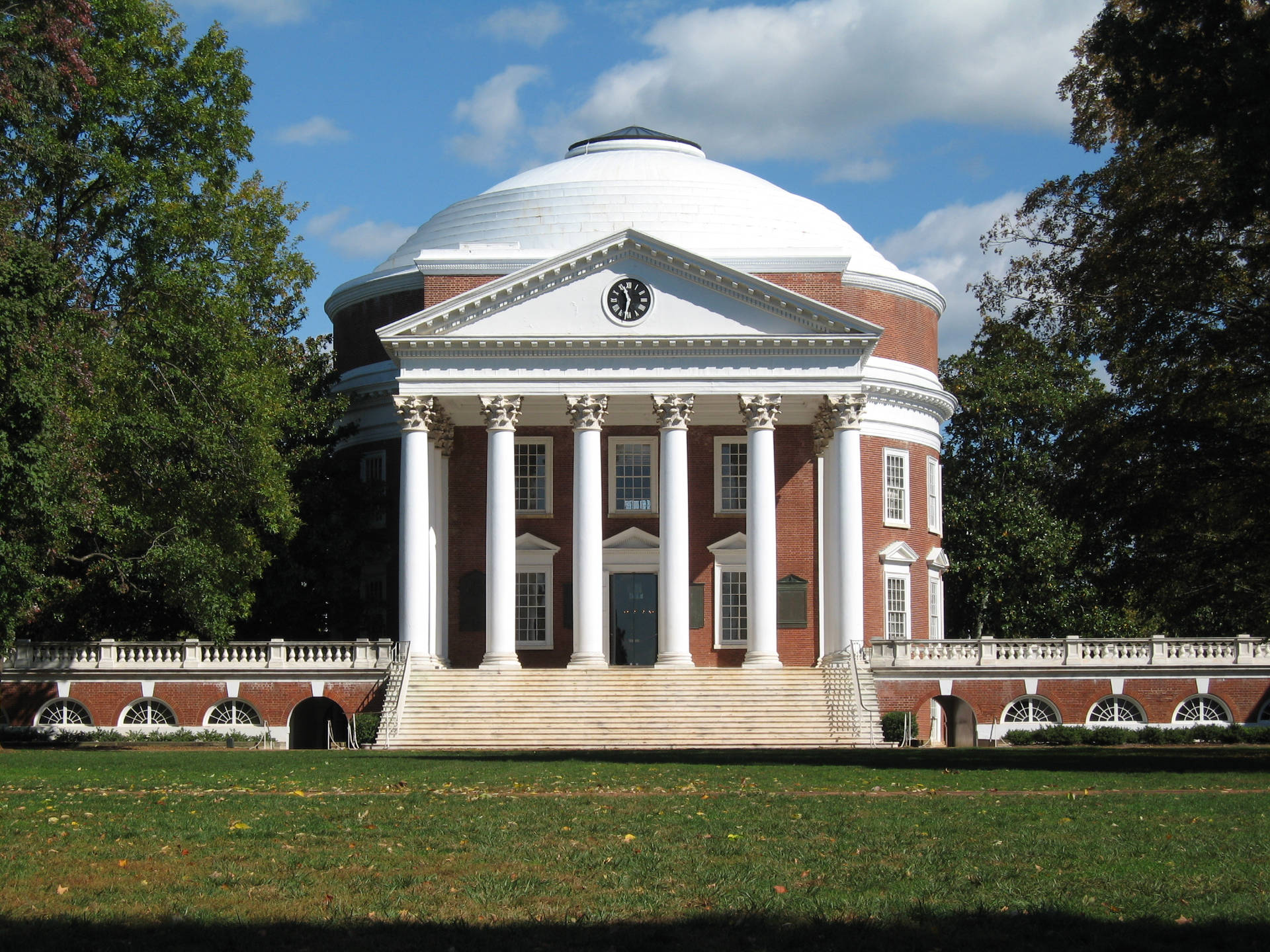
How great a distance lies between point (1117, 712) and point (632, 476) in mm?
17381

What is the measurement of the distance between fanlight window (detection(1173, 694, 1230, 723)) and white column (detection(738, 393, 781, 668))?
11951mm

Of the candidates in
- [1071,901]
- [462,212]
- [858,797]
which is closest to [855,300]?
[462,212]

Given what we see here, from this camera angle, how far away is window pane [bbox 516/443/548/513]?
5197 cm

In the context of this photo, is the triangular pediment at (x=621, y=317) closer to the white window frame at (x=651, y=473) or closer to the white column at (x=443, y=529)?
the white column at (x=443, y=529)

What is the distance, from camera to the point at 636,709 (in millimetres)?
42125

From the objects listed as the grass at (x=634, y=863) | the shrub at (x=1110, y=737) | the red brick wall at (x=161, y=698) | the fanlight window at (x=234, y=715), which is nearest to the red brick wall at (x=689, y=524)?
the red brick wall at (x=161, y=698)

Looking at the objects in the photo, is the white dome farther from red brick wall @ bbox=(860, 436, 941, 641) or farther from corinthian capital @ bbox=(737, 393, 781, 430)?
corinthian capital @ bbox=(737, 393, 781, 430)

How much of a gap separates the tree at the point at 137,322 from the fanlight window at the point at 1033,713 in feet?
71.4

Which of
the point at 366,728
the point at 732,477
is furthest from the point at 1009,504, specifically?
the point at 366,728

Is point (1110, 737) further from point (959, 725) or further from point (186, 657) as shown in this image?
point (186, 657)

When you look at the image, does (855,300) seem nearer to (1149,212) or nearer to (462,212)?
(462,212)

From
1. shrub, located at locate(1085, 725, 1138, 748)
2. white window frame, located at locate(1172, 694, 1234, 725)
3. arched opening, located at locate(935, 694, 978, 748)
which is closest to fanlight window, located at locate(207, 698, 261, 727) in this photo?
arched opening, located at locate(935, 694, 978, 748)

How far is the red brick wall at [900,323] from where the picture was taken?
5494 cm

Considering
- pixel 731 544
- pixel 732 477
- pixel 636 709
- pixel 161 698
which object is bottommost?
pixel 636 709
